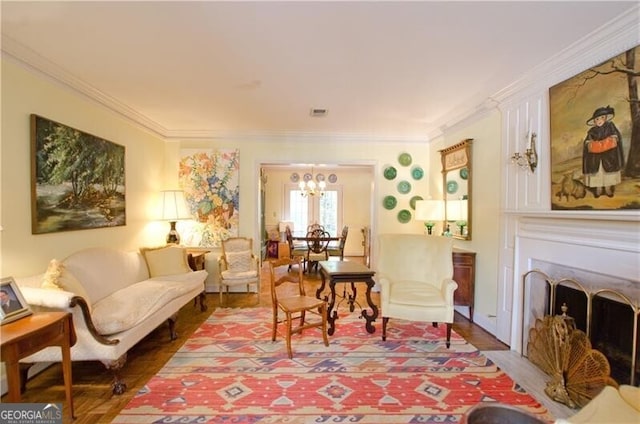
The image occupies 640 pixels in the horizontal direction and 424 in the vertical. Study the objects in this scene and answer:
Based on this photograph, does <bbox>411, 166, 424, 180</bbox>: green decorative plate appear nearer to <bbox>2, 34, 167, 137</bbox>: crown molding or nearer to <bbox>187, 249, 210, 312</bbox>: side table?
<bbox>187, 249, 210, 312</bbox>: side table

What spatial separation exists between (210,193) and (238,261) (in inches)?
46.9

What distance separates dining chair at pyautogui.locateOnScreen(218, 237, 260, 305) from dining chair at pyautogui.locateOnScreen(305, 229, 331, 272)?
1.49 m

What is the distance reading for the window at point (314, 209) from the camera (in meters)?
9.16

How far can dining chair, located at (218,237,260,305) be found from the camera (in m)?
4.36

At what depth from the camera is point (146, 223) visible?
172 inches

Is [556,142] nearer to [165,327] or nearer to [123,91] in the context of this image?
[123,91]

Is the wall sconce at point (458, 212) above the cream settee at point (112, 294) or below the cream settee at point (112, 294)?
above

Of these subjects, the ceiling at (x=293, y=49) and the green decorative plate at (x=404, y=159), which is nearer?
the ceiling at (x=293, y=49)

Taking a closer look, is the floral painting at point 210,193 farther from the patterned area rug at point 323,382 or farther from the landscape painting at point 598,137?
the landscape painting at point 598,137

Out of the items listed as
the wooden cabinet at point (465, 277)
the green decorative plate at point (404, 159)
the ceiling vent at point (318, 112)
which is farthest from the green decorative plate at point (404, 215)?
the ceiling vent at point (318, 112)

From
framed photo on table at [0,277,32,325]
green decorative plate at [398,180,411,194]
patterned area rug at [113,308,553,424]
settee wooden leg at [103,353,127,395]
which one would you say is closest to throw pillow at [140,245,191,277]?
patterned area rug at [113,308,553,424]

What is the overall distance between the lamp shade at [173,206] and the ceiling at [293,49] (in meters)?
1.20

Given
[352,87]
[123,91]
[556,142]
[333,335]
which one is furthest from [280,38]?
[333,335]

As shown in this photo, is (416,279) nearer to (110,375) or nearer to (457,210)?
(457,210)
